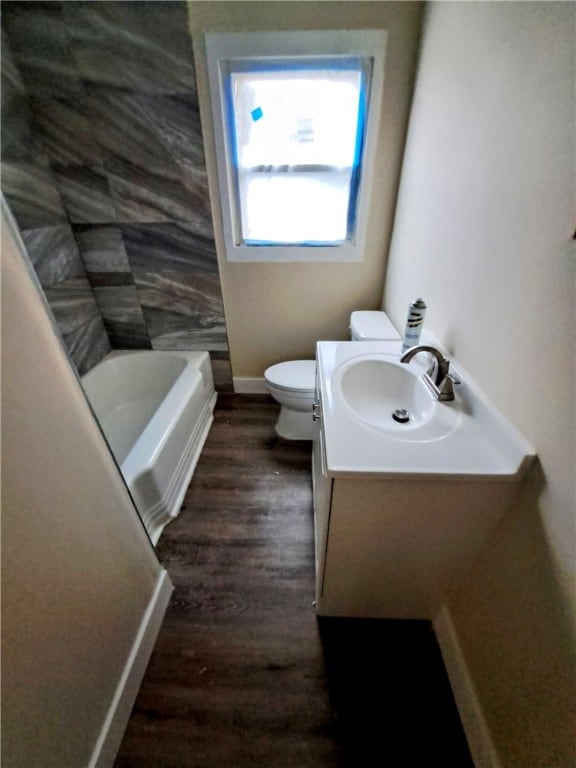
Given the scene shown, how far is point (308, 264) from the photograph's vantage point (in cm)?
180

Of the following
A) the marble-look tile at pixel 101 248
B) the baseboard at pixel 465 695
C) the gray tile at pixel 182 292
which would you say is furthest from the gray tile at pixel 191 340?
the baseboard at pixel 465 695

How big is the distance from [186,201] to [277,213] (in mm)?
513

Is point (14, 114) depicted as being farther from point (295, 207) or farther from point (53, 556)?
point (53, 556)

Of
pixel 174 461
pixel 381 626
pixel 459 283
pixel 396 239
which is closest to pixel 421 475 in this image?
pixel 459 283

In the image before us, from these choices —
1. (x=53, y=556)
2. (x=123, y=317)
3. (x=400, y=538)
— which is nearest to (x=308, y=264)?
(x=123, y=317)

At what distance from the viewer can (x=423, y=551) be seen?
0.84 metres

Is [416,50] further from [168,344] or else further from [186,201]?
[168,344]

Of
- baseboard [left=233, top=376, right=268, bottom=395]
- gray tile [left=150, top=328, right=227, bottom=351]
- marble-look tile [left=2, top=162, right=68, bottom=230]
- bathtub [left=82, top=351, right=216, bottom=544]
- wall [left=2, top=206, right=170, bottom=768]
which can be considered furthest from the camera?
baseboard [left=233, top=376, right=268, bottom=395]

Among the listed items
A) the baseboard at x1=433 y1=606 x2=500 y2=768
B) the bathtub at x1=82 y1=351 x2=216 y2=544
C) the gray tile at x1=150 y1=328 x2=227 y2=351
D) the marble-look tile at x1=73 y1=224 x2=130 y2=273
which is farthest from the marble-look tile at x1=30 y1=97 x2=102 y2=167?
the baseboard at x1=433 y1=606 x2=500 y2=768

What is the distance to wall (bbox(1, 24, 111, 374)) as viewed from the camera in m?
1.37

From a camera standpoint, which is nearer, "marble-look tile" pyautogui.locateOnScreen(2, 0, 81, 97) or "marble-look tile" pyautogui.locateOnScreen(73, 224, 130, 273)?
"marble-look tile" pyautogui.locateOnScreen(2, 0, 81, 97)

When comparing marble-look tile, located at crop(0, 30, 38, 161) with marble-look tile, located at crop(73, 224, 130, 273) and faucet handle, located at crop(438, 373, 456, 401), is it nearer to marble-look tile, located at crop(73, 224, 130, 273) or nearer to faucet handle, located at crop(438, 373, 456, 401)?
marble-look tile, located at crop(73, 224, 130, 273)

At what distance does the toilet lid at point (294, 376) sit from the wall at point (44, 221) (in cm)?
98

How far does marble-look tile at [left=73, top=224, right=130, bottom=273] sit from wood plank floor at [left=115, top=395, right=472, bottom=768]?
155cm
